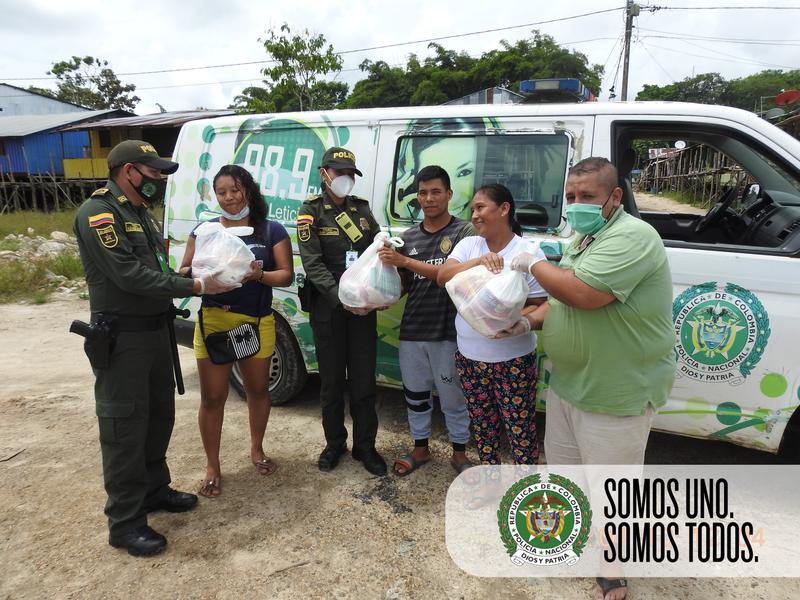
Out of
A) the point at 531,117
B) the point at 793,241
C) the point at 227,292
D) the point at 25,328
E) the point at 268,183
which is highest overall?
the point at 531,117

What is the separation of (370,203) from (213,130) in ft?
4.69

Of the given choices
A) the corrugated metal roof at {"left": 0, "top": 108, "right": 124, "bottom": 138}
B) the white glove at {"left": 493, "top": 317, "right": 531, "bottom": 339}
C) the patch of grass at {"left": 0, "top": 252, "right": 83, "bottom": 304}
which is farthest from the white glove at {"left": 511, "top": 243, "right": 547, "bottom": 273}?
the corrugated metal roof at {"left": 0, "top": 108, "right": 124, "bottom": 138}

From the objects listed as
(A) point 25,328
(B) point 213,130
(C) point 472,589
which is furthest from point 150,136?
(C) point 472,589

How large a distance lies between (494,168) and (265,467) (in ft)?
7.26

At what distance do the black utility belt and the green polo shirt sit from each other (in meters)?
1.81

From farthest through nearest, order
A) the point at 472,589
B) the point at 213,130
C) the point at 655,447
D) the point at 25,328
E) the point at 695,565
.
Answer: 1. the point at 25,328
2. the point at 213,130
3. the point at 655,447
4. the point at 695,565
5. the point at 472,589

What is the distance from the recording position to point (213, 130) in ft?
12.6

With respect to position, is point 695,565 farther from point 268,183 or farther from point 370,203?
point 268,183

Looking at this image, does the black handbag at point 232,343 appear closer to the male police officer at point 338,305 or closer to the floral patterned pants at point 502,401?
the male police officer at point 338,305

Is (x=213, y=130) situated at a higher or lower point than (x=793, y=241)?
higher

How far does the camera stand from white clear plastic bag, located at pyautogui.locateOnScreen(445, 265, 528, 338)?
82.5 inches

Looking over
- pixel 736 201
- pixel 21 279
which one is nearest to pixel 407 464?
pixel 736 201

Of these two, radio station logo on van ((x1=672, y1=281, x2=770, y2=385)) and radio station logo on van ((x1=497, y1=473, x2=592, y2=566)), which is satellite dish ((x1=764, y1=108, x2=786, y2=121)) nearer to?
radio station logo on van ((x1=672, y1=281, x2=770, y2=385))

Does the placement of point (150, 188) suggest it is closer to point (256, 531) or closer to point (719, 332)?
point (256, 531)
